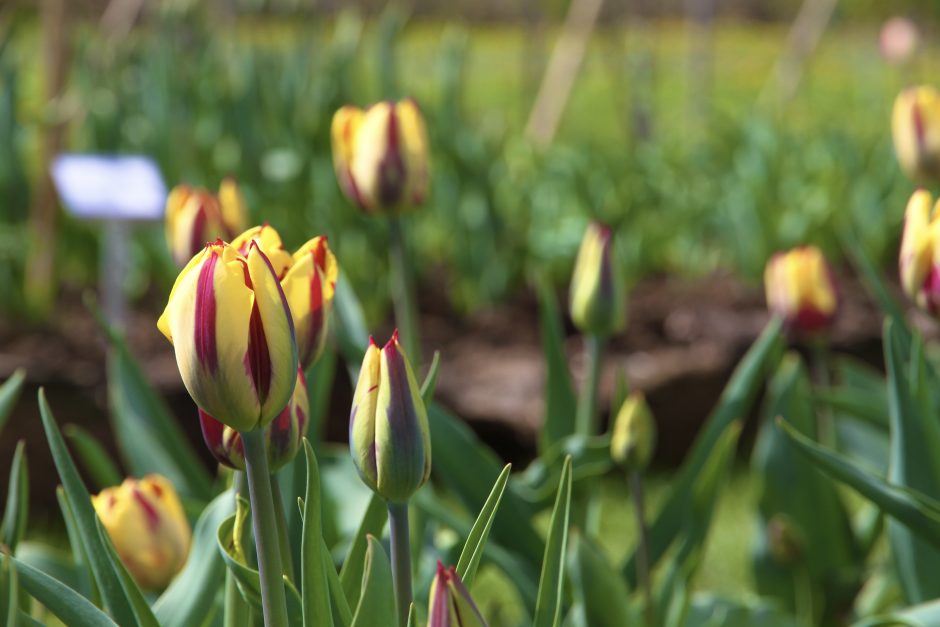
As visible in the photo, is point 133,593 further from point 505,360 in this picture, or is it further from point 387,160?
point 505,360

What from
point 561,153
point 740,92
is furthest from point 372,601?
point 740,92

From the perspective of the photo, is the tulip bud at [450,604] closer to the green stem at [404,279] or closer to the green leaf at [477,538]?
the green leaf at [477,538]

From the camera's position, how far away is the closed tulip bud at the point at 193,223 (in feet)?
4.31

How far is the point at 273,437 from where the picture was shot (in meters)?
0.83

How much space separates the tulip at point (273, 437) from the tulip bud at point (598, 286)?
1.98ft

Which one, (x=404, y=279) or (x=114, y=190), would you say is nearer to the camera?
(x=404, y=279)

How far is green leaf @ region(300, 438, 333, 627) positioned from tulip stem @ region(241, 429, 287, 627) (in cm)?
2

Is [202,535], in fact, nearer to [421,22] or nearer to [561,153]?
[561,153]

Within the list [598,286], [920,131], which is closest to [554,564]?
[598,286]

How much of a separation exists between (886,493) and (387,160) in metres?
0.63

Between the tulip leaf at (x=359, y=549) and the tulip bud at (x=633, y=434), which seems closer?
the tulip leaf at (x=359, y=549)

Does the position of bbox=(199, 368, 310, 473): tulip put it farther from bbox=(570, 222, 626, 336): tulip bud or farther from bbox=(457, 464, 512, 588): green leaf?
bbox=(570, 222, 626, 336): tulip bud

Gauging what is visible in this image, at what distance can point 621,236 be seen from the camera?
3375 mm

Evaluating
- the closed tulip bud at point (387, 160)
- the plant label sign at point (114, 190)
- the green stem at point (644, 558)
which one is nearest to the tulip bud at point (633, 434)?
the green stem at point (644, 558)
